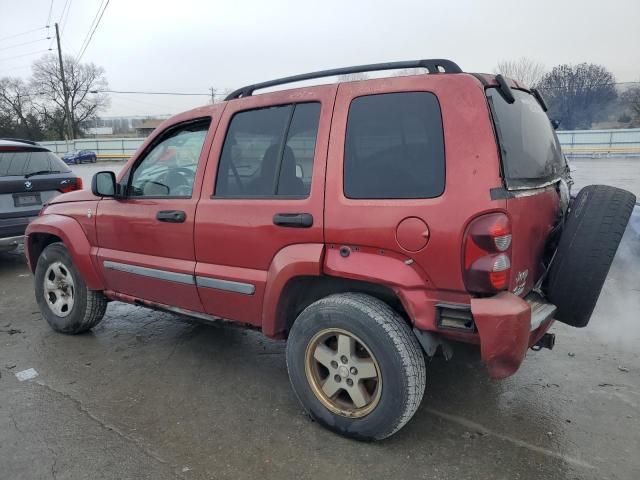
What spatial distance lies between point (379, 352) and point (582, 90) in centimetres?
5313

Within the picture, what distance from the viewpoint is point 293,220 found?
9.07 ft

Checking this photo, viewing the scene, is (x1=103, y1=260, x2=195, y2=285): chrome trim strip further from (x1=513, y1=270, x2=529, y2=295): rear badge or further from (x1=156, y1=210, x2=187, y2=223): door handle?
(x1=513, y1=270, x2=529, y2=295): rear badge

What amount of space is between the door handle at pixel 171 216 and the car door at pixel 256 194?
159 mm

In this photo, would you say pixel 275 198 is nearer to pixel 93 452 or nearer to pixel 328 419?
pixel 328 419

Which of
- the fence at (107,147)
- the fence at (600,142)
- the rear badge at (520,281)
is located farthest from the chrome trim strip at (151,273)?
the fence at (107,147)

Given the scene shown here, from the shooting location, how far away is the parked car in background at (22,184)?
6.30 meters

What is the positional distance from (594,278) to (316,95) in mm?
1819

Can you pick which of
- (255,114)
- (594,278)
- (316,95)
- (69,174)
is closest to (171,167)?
(255,114)

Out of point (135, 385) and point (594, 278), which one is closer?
point (594, 278)

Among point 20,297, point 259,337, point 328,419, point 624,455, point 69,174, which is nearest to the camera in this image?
point 624,455

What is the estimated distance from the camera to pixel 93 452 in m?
2.69

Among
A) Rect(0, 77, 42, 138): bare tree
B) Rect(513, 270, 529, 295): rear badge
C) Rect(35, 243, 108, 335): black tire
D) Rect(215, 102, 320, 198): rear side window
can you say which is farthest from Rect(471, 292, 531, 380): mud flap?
Rect(0, 77, 42, 138): bare tree

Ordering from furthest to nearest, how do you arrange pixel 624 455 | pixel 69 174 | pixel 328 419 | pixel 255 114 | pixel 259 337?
pixel 69 174 < pixel 259 337 < pixel 255 114 < pixel 328 419 < pixel 624 455

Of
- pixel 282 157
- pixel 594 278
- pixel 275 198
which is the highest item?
pixel 282 157
